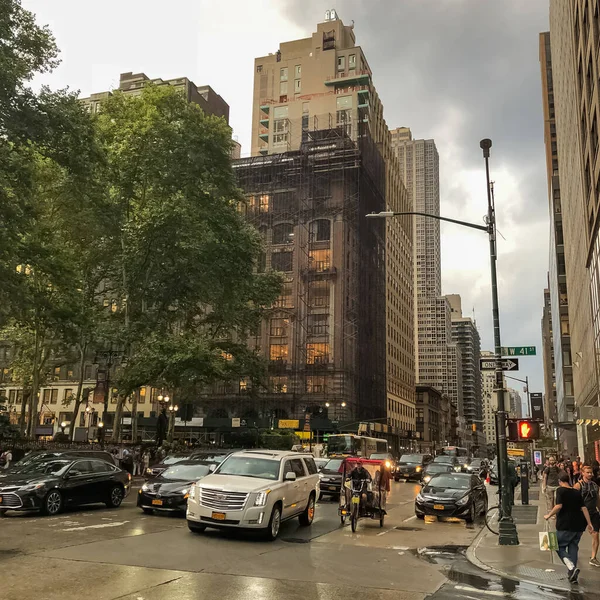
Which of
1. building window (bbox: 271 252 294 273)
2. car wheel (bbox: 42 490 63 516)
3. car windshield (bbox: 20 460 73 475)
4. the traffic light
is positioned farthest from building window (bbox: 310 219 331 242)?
the traffic light

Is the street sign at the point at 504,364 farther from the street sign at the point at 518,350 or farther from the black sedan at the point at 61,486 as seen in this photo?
the black sedan at the point at 61,486

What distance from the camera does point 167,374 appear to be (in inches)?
1375

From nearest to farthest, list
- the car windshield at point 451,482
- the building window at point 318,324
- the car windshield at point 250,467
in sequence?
the car windshield at point 250,467 < the car windshield at point 451,482 < the building window at point 318,324

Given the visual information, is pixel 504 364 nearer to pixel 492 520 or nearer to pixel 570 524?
pixel 570 524

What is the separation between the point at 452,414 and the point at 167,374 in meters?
147

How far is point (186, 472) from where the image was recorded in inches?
687

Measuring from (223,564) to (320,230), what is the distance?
68.6m

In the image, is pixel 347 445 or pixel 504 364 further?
pixel 347 445

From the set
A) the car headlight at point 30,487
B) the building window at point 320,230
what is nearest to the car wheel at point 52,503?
the car headlight at point 30,487

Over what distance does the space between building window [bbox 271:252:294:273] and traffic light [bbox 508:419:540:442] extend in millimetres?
63623

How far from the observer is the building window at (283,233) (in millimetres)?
78438

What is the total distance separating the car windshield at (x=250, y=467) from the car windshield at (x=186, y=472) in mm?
3008

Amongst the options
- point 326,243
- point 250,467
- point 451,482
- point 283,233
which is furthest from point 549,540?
point 283,233

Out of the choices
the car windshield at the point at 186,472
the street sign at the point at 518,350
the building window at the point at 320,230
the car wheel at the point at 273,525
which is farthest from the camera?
the building window at the point at 320,230
